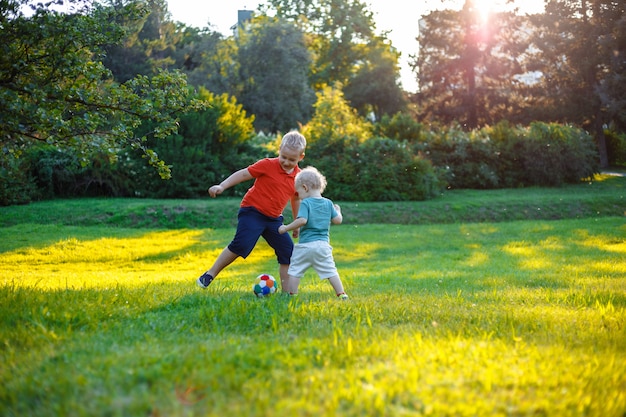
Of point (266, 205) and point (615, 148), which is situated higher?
point (615, 148)

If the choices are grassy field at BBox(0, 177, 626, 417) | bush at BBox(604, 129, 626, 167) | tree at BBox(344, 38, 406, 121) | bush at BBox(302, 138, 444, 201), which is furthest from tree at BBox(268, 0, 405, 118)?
grassy field at BBox(0, 177, 626, 417)

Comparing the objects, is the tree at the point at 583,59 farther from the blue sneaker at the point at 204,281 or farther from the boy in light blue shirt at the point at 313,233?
the blue sneaker at the point at 204,281

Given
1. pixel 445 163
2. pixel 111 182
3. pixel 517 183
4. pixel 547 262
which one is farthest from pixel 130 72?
pixel 547 262

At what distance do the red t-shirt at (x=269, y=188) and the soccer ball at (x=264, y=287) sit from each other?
762mm

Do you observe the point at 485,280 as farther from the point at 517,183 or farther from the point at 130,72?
the point at 130,72

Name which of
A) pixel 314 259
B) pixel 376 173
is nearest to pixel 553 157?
pixel 376 173

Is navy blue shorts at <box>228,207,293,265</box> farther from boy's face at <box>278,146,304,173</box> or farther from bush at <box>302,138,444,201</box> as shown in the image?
Result: bush at <box>302,138,444,201</box>

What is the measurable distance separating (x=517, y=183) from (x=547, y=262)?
50.2 feet

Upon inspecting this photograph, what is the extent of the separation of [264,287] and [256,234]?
68 cm

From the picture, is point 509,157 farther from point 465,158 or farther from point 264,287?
point 264,287

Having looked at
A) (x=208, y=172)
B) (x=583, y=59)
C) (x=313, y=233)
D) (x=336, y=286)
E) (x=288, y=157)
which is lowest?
(x=336, y=286)

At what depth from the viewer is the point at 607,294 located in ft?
19.9

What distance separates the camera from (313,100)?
127 ft

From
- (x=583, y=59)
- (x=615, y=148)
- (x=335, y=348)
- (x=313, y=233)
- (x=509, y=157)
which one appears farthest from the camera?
(x=615, y=148)
